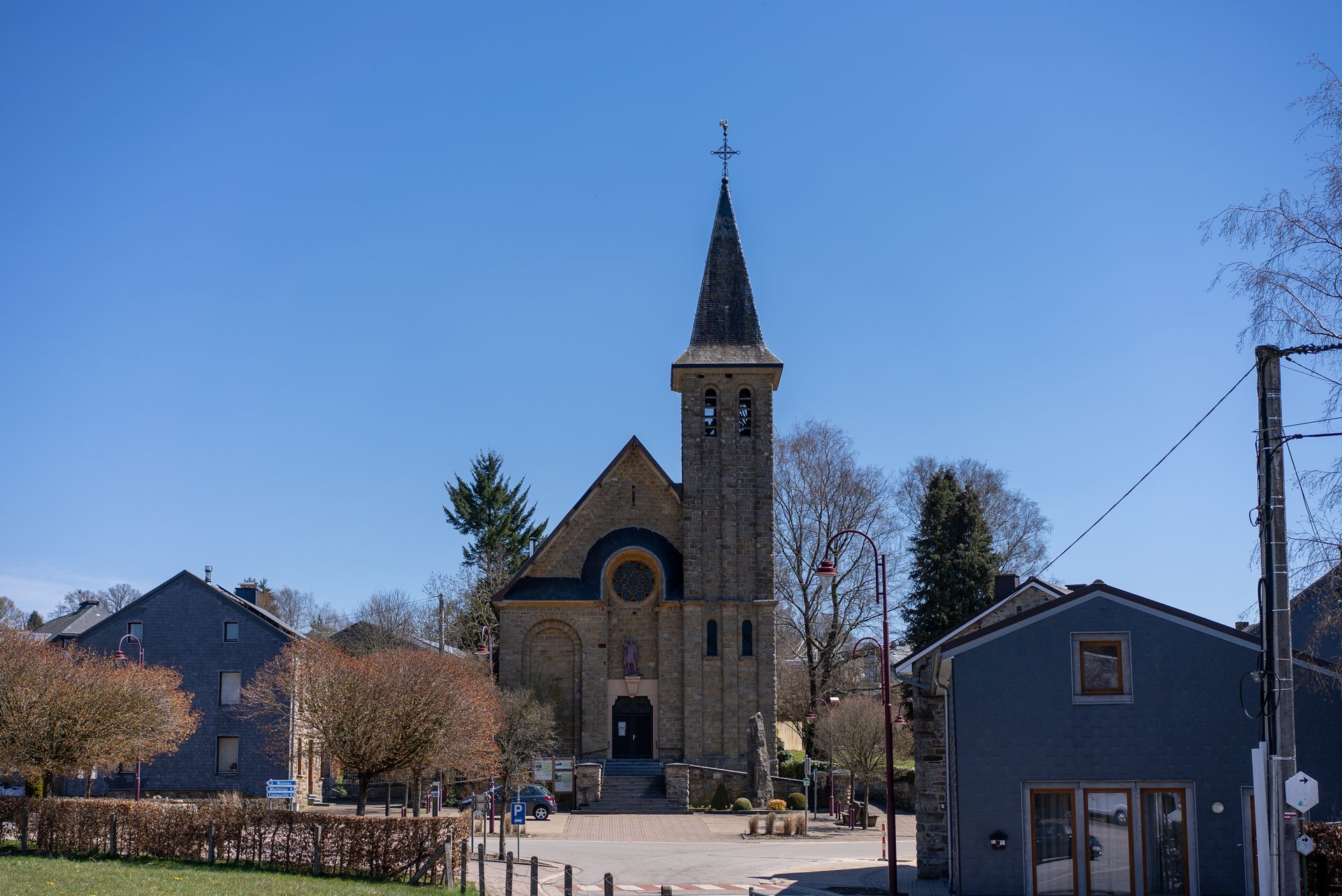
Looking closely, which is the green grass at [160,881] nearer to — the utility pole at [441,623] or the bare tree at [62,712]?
the bare tree at [62,712]

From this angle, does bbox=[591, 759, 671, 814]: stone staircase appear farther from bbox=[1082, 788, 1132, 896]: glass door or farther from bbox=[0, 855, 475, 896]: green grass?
bbox=[1082, 788, 1132, 896]: glass door

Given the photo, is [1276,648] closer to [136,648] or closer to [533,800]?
[533,800]

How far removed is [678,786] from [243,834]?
21791mm

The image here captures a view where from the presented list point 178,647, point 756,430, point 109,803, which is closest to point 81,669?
point 109,803

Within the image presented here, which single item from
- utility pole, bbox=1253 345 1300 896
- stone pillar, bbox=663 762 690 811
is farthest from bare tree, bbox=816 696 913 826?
utility pole, bbox=1253 345 1300 896

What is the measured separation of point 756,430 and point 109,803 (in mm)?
30434

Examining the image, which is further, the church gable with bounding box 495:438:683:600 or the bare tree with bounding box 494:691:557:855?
the church gable with bounding box 495:438:683:600

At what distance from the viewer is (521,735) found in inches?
1663

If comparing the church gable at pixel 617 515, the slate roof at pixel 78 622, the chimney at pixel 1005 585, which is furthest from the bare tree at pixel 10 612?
the chimney at pixel 1005 585

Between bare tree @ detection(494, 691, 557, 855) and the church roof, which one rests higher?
the church roof

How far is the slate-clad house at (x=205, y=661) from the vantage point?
149ft

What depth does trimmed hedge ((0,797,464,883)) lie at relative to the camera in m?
21.9

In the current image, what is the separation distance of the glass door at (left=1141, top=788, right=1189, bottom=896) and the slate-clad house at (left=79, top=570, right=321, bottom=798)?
32.7m

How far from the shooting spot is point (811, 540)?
5522 centimetres
